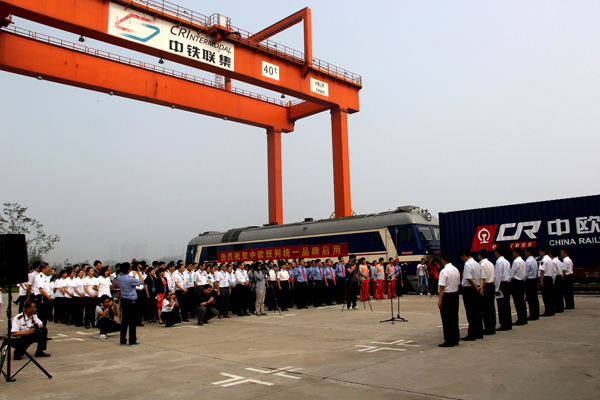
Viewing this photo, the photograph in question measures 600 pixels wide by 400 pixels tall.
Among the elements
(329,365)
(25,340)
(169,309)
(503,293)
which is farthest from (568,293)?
(25,340)

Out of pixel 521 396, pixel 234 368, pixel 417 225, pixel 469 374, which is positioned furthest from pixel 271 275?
pixel 521 396

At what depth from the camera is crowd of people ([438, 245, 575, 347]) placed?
7.12m

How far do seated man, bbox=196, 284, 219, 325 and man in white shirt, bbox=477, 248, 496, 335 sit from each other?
663 centimetres

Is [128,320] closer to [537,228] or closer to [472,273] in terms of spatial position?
[472,273]

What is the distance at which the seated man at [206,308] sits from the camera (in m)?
11.2

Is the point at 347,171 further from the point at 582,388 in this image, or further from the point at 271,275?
the point at 582,388

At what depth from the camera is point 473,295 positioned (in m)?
7.60

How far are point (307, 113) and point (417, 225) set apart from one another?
39.4 feet

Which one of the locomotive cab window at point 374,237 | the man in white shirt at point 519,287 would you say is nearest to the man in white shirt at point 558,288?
the man in white shirt at point 519,287

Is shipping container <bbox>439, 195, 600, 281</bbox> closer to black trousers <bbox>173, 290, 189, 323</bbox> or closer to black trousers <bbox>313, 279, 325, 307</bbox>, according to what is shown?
black trousers <bbox>313, 279, 325, 307</bbox>

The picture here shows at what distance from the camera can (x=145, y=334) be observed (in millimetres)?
9836

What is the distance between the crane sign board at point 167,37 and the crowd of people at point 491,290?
1434cm

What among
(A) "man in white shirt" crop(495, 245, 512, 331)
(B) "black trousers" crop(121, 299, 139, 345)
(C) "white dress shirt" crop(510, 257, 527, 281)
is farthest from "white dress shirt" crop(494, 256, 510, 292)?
(B) "black trousers" crop(121, 299, 139, 345)

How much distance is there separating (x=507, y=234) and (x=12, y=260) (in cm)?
1513
